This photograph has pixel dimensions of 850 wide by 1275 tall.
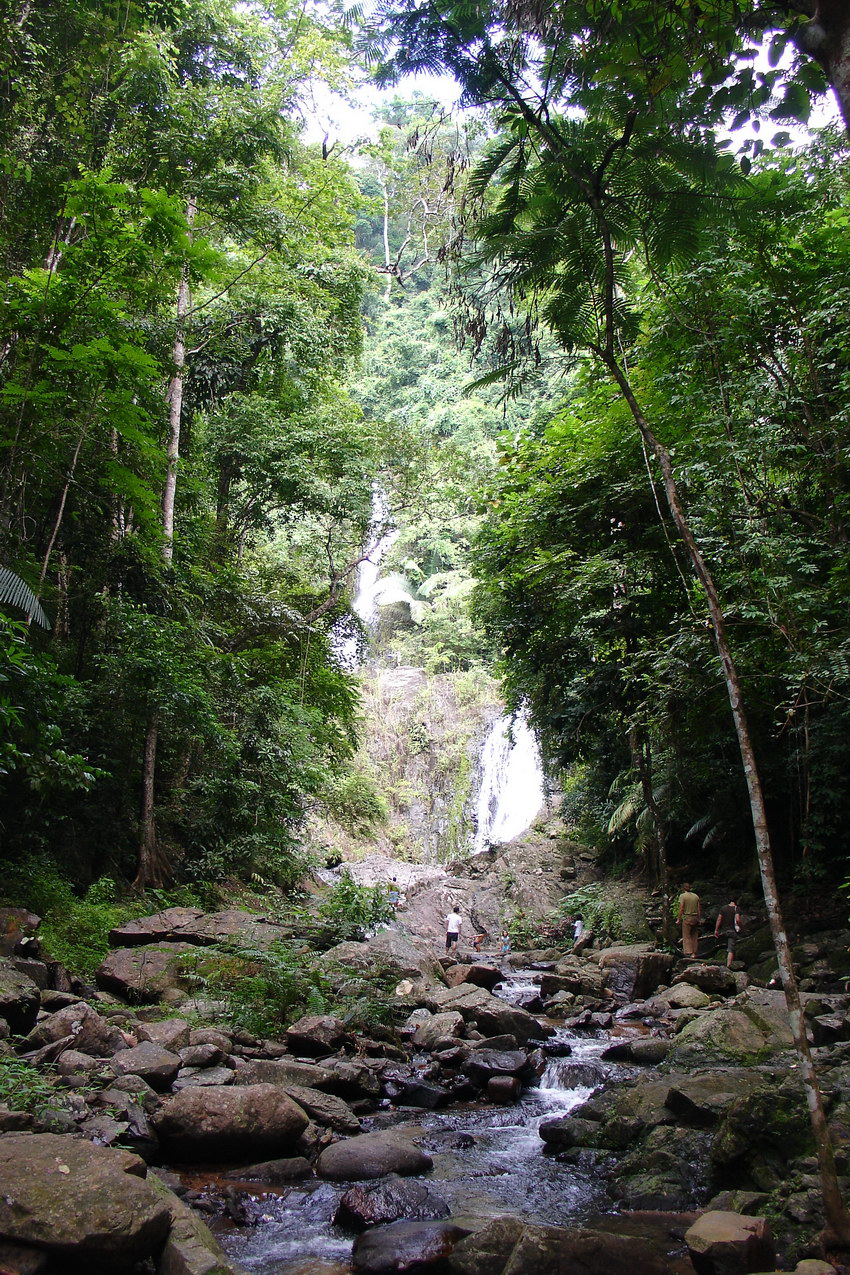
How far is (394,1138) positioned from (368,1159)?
0.93 ft

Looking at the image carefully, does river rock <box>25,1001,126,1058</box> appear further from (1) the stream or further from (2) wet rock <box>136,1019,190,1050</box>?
(1) the stream

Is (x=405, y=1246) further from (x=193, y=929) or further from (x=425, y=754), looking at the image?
(x=425, y=754)

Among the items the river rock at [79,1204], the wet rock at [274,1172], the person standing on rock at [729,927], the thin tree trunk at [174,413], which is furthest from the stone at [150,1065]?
the person standing on rock at [729,927]

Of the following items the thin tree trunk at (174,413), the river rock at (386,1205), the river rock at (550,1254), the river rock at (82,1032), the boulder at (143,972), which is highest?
the thin tree trunk at (174,413)

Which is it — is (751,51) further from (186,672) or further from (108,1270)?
(186,672)

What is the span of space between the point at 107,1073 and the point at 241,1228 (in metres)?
1.32

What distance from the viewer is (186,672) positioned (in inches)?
372

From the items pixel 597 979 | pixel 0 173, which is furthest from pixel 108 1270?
pixel 0 173

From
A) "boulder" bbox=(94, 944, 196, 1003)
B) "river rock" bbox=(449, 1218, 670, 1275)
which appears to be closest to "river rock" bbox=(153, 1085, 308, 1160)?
"river rock" bbox=(449, 1218, 670, 1275)

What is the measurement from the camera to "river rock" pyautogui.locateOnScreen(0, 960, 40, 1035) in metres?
4.79

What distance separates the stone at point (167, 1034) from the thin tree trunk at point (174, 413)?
21.0 feet

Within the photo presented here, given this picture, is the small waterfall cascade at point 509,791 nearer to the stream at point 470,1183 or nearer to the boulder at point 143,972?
the boulder at point 143,972

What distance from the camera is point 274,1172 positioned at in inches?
170

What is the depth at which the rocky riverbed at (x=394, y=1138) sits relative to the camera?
3.04 meters
